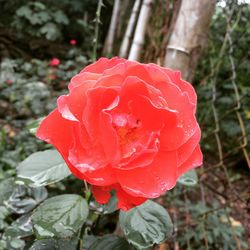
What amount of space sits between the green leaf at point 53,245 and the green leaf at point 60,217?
0.06 metres

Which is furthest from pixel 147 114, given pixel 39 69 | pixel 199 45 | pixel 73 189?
pixel 39 69

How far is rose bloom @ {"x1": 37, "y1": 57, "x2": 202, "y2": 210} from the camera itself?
530 millimetres

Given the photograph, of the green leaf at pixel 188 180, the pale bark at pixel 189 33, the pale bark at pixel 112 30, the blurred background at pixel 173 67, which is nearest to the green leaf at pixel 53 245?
the blurred background at pixel 173 67

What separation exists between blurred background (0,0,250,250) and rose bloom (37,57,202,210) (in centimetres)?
36

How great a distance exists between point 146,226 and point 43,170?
231 mm

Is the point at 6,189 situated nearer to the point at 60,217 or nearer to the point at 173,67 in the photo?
the point at 60,217

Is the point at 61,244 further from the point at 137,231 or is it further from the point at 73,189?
the point at 73,189

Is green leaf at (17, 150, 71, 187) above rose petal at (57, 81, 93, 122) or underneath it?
underneath

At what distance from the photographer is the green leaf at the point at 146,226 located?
2.24 ft

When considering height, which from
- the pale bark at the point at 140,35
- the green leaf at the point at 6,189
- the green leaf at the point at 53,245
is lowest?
the green leaf at the point at 6,189

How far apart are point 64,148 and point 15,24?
4.88 metres

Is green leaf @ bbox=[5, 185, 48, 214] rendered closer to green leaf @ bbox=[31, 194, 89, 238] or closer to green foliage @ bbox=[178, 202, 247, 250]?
green leaf @ bbox=[31, 194, 89, 238]

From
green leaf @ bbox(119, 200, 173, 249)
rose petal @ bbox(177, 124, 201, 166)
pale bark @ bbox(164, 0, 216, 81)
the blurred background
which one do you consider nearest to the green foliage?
the blurred background

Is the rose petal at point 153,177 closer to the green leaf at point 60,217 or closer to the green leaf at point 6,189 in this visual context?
the green leaf at point 60,217
